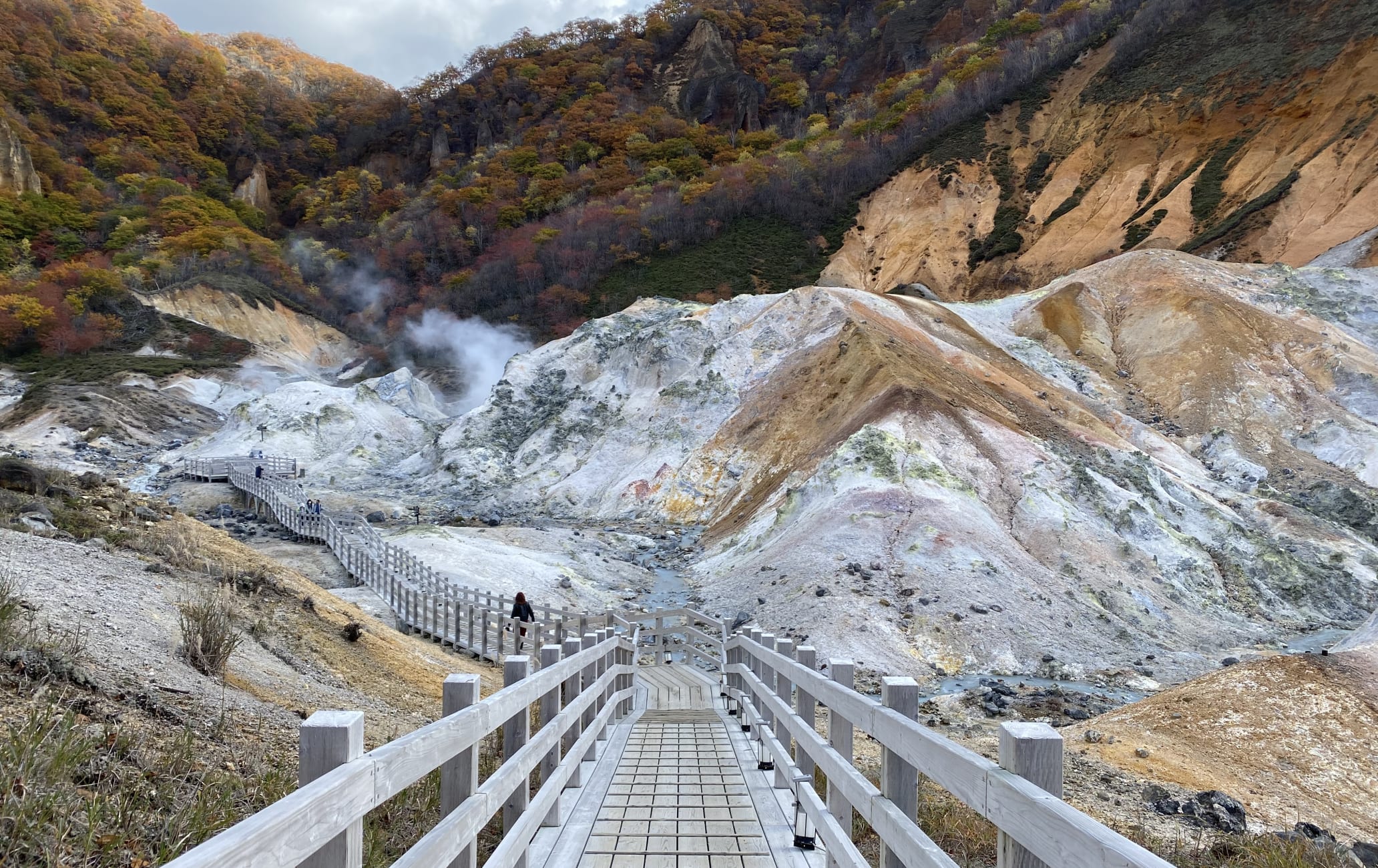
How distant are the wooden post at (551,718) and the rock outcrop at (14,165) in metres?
98.3

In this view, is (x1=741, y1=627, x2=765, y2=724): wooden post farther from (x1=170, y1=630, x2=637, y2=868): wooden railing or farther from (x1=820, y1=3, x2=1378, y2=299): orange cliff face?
(x1=820, y1=3, x2=1378, y2=299): orange cliff face

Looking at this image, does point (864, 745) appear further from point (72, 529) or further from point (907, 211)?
point (907, 211)

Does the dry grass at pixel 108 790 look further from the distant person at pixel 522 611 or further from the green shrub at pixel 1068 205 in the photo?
the green shrub at pixel 1068 205

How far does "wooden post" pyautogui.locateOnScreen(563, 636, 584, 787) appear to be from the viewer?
6055 mm

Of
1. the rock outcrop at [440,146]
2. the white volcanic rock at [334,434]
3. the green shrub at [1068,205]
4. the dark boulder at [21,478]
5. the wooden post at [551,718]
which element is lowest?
the wooden post at [551,718]

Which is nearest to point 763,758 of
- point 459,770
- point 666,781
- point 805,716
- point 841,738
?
point 666,781

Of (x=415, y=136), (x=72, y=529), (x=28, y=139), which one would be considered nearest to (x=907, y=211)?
(x=72, y=529)

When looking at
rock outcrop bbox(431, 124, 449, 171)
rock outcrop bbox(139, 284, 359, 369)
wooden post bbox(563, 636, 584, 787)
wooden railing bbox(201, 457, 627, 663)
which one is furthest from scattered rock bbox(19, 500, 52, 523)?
rock outcrop bbox(431, 124, 449, 171)

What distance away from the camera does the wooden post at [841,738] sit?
13.9 ft

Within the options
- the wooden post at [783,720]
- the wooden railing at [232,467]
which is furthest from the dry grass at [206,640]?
the wooden railing at [232,467]

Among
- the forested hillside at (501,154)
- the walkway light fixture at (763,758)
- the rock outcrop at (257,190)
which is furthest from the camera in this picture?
the rock outcrop at (257,190)

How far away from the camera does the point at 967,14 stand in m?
94.4

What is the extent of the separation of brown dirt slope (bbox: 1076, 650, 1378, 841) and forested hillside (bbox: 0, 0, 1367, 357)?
51.8 m

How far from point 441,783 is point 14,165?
10133 cm
